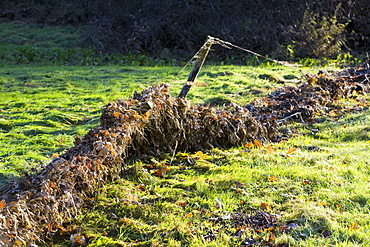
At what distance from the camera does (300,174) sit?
4406mm

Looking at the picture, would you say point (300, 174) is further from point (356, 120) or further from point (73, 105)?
point (73, 105)

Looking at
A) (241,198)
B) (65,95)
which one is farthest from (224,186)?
(65,95)

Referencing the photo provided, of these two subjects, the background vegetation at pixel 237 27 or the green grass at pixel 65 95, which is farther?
the background vegetation at pixel 237 27

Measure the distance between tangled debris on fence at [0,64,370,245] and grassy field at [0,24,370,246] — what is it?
158 mm

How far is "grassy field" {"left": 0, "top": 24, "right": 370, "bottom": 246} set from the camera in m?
3.36

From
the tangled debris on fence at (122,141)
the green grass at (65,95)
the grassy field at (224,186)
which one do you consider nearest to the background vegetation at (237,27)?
the green grass at (65,95)

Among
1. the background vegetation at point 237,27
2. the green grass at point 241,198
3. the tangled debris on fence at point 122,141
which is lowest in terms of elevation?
the green grass at point 241,198

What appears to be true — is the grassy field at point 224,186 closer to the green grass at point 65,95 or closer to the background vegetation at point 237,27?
the green grass at point 65,95

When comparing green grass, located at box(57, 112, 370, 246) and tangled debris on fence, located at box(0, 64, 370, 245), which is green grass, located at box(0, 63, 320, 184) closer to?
tangled debris on fence, located at box(0, 64, 370, 245)

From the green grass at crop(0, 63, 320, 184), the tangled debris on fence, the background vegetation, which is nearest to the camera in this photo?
the tangled debris on fence

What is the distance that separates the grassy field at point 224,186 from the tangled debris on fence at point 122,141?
0.52 ft

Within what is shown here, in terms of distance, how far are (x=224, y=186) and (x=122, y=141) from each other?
1.20 meters

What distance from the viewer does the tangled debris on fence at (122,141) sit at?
329cm

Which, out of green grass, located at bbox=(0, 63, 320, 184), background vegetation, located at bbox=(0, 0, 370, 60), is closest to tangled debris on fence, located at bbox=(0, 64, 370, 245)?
green grass, located at bbox=(0, 63, 320, 184)
